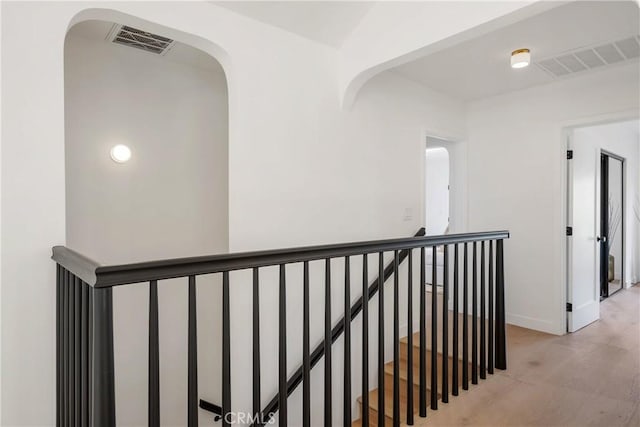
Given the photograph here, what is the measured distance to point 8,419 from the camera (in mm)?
1549

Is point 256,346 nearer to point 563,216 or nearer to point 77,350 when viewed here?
point 77,350

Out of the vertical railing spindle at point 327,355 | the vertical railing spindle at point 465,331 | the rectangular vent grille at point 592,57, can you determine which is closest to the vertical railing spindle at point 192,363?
the vertical railing spindle at point 327,355

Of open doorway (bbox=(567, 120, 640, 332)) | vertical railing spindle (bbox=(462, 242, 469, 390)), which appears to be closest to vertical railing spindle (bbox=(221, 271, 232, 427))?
vertical railing spindle (bbox=(462, 242, 469, 390))

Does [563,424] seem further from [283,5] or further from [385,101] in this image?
[283,5]

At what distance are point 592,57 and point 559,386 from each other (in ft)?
8.36

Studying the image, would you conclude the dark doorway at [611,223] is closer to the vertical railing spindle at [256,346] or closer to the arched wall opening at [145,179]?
the arched wall opening at [145,179]

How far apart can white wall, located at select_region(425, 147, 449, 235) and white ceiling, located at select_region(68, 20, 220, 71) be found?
5580mm

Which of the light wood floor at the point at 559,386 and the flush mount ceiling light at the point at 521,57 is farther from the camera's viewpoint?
the flush mount ceiling light at the point at 521,57

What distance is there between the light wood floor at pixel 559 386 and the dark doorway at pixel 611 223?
5.45 feet

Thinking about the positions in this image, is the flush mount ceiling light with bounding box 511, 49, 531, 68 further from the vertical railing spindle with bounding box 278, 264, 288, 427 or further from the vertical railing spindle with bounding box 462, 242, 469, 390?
the vertical railing spindle with bounding box 278, 264, 288, 427

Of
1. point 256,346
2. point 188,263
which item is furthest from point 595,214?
point 188,263

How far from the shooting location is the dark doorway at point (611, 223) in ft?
16.5

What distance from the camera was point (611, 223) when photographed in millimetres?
5316

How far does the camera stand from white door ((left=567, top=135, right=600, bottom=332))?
147 inches
